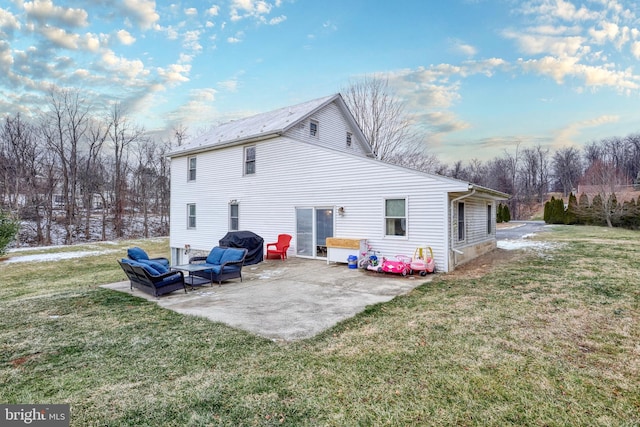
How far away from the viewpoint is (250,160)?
1373cm

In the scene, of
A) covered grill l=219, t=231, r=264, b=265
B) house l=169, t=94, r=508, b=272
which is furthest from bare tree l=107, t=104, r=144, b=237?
covered grill l=219, t=231, r=264, b=265

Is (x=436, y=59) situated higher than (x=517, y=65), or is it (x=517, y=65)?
(x=436, y=59)

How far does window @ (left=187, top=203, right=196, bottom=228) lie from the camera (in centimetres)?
1619

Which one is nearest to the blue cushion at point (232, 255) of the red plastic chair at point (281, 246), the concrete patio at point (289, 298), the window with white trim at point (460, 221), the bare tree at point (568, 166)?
the concrete patio at point (289, 298)

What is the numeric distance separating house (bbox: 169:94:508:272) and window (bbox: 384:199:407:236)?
32 millimetres

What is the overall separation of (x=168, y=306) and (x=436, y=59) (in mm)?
17207

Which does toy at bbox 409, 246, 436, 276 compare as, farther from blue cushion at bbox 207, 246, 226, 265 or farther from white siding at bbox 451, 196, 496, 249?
blue cushion at bbox 207, 246, 226, 265

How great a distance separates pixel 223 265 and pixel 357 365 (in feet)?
17.4

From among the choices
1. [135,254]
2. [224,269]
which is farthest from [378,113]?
[135,254]

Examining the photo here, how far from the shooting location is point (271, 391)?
2.89m

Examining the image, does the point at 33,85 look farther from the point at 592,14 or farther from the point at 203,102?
the point at 592,14

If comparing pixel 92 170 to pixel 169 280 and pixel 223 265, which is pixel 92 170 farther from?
pixel 169 280

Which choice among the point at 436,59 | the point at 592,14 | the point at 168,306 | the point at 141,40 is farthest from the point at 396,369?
the point at 436,59

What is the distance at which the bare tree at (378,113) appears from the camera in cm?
2316
